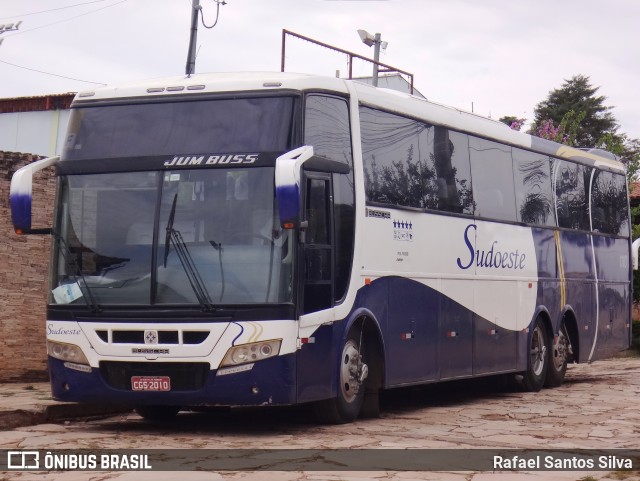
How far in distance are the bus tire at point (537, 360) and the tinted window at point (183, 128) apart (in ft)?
23.7

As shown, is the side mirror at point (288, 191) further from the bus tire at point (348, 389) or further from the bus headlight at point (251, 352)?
the bus tire at point (348, 389)

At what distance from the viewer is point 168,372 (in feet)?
38.9

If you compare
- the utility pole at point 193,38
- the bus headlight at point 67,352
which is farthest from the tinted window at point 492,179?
the utility pole at point 193,38

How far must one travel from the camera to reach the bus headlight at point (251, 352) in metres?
11.7

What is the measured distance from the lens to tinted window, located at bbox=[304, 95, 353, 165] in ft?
40.5

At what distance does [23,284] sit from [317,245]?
623 centimetres

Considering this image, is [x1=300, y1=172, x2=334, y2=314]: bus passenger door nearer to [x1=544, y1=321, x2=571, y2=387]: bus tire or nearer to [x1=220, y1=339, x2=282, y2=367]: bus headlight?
[x1=220, y1=339, x2=282, y2=367]: bus headlight

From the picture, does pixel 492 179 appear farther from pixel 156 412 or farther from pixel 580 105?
pixel 580 105

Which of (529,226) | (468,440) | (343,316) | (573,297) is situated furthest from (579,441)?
(573,297)

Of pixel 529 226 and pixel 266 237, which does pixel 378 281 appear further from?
pixel 529 226

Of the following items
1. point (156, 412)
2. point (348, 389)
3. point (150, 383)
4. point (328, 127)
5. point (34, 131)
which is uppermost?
point (34, 131)

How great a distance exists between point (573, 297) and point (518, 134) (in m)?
2.97

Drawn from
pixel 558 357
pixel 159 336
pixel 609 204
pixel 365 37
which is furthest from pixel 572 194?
pixel 365 37

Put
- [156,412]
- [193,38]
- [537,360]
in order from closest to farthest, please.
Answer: [156,412], [537,360], [193,38]
